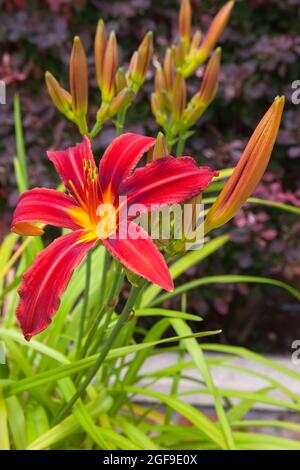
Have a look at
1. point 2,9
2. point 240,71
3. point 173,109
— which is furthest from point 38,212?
point 2,9

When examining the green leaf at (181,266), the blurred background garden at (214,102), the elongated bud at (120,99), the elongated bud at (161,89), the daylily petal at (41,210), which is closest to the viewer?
the daylily petal at (41,210)

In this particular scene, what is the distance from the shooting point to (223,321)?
2.49 meters

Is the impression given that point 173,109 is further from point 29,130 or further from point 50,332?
point 29,130

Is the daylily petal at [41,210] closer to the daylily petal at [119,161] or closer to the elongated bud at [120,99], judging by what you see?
the daylily petal at [119,161]

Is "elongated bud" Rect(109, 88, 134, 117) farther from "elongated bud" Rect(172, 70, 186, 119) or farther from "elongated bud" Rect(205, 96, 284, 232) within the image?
"elongated bud" Rect(205, 96, 284, 232)

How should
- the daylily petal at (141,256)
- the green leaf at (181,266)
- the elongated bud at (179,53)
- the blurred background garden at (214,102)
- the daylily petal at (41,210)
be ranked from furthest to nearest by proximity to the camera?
the blurred background garden at (214,102) → the green leaf at (181,266) → the elongated bud at (179,53) → the daylily petal at (41,210) → the daylily petal at (141,256)

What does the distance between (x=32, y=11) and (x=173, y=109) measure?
1183 mm

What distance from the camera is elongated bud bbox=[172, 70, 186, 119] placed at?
3.86 ft

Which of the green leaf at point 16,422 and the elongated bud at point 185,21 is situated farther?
the elongated bud at point 185,21

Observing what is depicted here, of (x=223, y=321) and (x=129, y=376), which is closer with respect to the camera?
(x=129, y=376)

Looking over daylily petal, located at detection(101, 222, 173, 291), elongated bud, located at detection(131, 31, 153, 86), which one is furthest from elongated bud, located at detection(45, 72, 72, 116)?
daylily petal, located at detection(101, 222, 173, 291)

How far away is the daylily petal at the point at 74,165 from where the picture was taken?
0.86m

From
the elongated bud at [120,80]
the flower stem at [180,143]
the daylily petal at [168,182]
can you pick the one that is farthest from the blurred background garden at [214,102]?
the daylily petal at [168,182]

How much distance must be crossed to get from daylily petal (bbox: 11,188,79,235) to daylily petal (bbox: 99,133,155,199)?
0.16 feet
